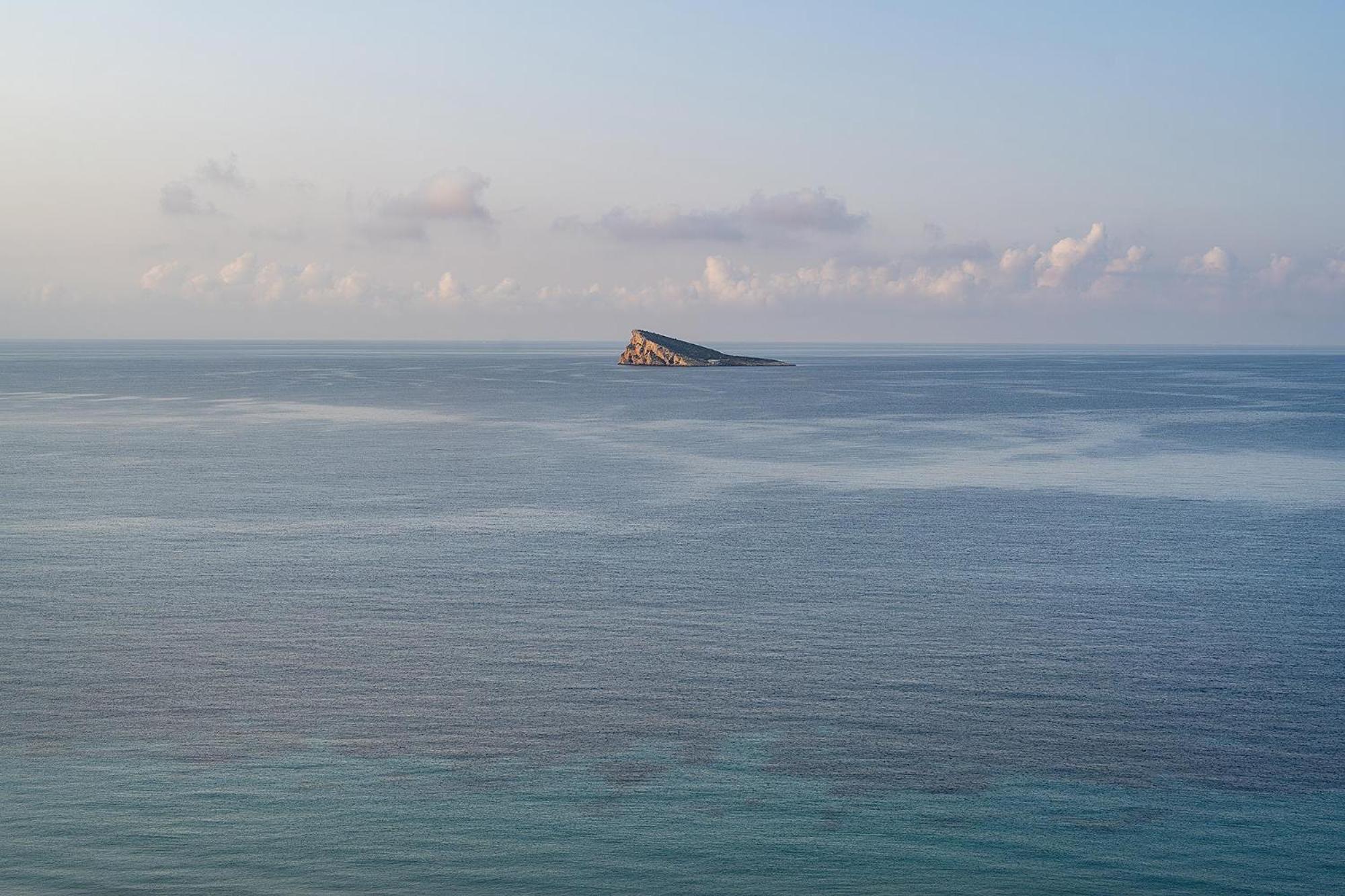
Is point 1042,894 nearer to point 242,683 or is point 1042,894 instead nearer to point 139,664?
point 242,683

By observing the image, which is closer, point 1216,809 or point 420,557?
point 1216,809

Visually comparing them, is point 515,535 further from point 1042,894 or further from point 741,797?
point 1042,894

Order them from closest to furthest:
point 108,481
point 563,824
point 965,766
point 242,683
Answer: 1. point 563,824
2. point 965,766
3. point 242,683
4. point 108,481

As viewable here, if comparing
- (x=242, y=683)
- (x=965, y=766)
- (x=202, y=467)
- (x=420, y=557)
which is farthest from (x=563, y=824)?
(x=202, y=467)

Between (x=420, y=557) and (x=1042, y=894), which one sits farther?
(x=420, y=557)

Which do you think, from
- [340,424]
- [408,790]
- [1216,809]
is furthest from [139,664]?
[340,424]

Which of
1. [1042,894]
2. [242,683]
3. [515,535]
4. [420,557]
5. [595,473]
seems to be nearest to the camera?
[1042,894]
